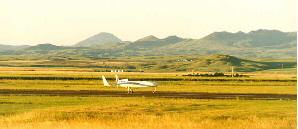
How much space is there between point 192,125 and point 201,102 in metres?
27.5

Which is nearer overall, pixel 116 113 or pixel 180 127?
pixel 180 127

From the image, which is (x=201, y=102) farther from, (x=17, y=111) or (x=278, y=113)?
(x=17, y=111)

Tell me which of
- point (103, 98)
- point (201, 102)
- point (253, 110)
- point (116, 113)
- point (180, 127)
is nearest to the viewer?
point (180, 127)

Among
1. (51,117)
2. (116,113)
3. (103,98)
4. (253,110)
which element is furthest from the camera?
(103,98)

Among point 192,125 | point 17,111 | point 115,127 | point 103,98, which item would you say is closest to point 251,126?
point 192,125

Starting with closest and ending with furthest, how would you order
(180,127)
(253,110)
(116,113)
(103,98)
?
(180,127)
(116,113)
(253,110)
(103,98)

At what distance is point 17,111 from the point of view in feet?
181

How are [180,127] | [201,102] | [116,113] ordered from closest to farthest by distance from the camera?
[180,127] → [116,113] → [201,102]

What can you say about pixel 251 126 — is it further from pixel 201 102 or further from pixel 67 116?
pixel 201 102

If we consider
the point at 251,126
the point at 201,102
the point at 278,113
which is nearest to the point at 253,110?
the point at 278,113

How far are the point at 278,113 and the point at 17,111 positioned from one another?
A: 84.2 feet

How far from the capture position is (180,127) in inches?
1470

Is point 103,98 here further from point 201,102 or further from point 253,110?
point 253,110

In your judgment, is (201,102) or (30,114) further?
(201,102)
